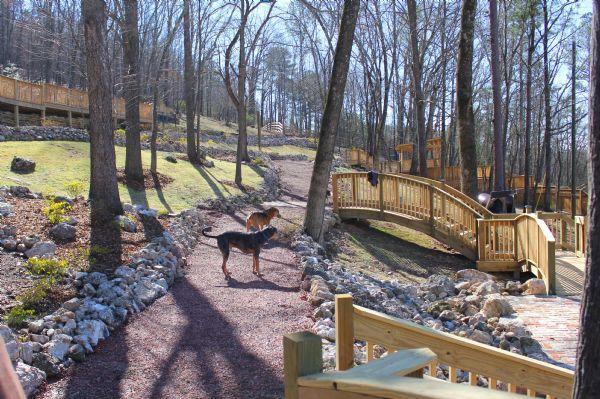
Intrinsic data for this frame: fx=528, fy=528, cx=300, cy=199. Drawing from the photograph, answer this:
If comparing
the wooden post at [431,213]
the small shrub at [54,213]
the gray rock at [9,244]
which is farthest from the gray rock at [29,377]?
the wooden post at [431,213]

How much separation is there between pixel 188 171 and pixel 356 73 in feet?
98.9

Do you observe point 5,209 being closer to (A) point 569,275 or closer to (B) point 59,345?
(B) point 59,345

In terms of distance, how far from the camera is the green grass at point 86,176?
45.6 ft

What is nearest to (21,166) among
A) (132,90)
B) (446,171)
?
(132,90)

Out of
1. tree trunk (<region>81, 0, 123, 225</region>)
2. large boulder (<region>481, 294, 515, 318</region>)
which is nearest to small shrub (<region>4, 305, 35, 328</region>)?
tree trunk (<region>81, 0, 123, 225</region>)

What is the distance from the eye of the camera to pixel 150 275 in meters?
7.85

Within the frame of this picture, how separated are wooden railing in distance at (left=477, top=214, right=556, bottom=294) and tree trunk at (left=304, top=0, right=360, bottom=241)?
395 centimetres

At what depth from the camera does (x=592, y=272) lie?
181cm

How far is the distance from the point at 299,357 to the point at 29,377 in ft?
11.3

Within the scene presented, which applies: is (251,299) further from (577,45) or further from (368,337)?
(577,45)

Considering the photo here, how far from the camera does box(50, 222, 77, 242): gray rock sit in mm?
8328

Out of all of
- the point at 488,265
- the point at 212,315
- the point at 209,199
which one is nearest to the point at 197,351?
the point at 212,315

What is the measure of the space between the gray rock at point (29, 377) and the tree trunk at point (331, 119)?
819 centimetres

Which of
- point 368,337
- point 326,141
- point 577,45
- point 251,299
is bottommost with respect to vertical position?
point 251,299
